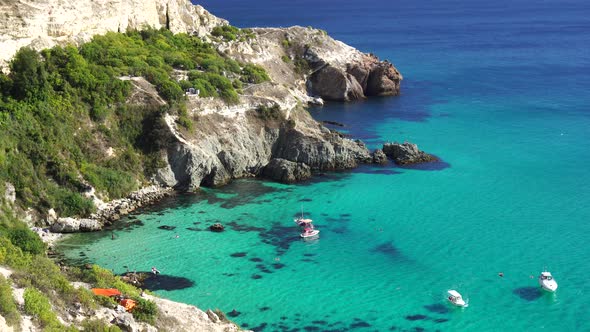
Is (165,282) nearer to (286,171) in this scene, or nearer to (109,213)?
(109,213)

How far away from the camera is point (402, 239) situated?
60281mm

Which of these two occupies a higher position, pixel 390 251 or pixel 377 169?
pixel 377 169

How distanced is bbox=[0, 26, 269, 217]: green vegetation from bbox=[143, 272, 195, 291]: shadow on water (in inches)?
508

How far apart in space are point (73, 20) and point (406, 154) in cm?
3780

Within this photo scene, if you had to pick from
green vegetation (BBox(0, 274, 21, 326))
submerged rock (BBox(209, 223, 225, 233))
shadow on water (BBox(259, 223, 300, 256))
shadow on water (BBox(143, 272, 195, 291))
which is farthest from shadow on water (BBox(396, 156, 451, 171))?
green vegetation (BBox(0, 274, 21, 326))

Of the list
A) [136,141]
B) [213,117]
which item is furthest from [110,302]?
[213,117]

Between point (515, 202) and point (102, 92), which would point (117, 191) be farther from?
point (515, 202)

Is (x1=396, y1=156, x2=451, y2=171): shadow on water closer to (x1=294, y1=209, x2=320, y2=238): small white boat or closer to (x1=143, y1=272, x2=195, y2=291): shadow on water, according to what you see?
(x1=294, y1=209, x2=320, y2=238): small white boat

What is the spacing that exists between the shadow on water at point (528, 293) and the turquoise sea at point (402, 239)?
0.42 feet

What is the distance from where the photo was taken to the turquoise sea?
48.9 m

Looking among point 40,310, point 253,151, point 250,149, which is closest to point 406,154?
point 253,151

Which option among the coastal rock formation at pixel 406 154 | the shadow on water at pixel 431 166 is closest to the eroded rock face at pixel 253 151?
the coastal rock formation at pixel 406 154

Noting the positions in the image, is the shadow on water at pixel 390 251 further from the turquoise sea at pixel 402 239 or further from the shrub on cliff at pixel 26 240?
the shrub on cliff at pixel 26 240

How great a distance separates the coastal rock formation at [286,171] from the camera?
73.6 meters
